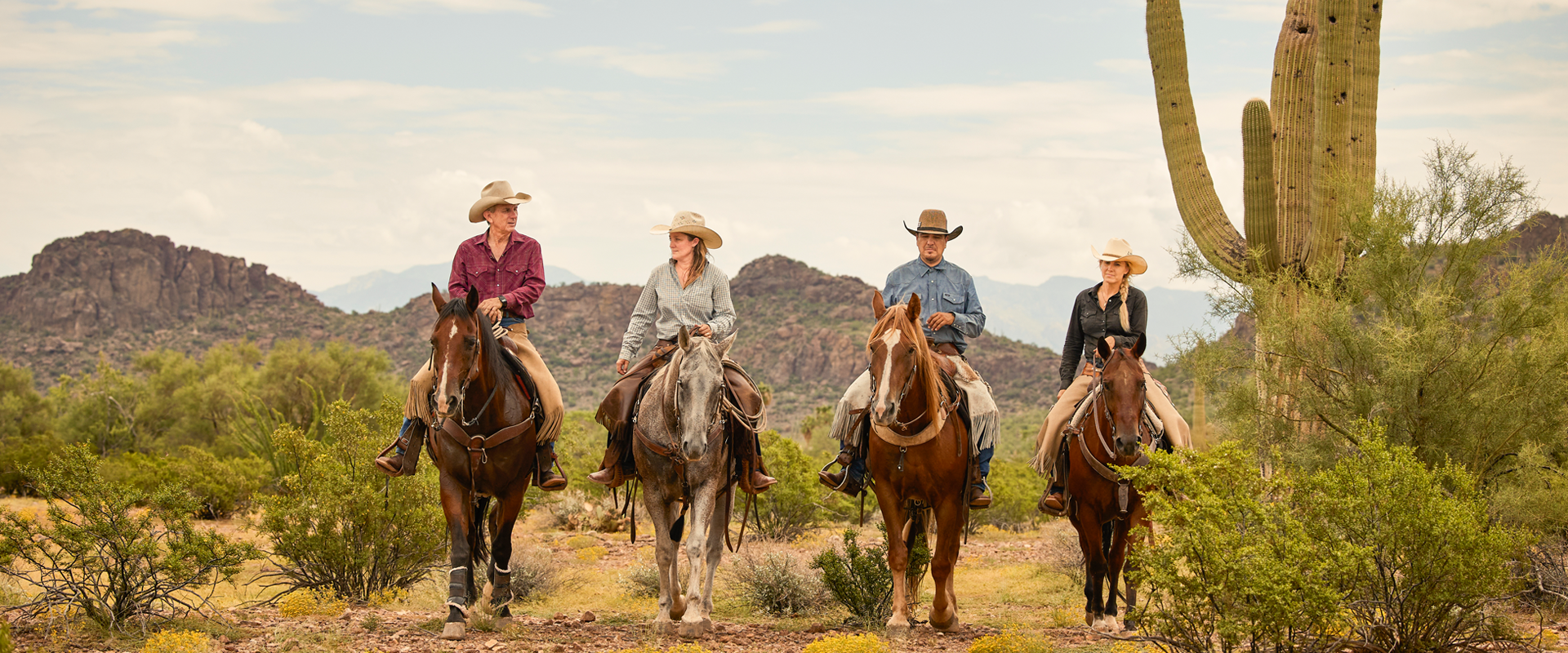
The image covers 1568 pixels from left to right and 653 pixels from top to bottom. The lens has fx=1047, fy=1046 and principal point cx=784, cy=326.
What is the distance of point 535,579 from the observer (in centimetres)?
1120

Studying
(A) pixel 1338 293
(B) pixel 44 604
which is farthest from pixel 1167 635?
(A) pixel 1338 293

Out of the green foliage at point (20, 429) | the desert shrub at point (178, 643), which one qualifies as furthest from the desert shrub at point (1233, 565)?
the green foliage at point (20, 429)

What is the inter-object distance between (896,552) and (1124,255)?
312 centimetres

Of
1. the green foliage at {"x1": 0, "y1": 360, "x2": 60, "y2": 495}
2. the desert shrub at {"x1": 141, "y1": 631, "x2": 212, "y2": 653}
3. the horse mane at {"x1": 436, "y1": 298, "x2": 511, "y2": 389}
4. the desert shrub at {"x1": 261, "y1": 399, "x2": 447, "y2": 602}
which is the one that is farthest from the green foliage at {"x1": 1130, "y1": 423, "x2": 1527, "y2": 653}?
the green foliage at {"x1": 0, "y1": 360, "x2": 60, "y2": 495}

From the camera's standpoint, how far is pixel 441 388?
23.3 ft

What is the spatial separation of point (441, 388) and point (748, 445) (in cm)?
248

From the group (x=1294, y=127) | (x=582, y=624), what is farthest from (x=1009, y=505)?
(x=582, y=624)

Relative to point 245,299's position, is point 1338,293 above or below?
below

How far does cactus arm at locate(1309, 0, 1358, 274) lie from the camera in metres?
13.8

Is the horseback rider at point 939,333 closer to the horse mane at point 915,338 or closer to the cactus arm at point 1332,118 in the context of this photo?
the horse mane at point 915,338

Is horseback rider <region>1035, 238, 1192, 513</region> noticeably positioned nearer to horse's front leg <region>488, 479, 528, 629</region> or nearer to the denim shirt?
the denim shirt

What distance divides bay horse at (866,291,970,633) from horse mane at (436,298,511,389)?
2787 millimetres

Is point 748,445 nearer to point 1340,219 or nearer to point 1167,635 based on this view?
point 1167,635

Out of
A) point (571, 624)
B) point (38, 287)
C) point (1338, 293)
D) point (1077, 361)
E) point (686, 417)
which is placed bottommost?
point (571, 624)
